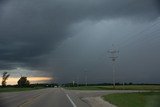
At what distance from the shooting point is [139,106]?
23.8 meters

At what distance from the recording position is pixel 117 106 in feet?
84.4

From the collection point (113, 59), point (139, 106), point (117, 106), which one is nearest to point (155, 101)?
point (139, 106)

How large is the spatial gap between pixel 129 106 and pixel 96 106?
338 cm

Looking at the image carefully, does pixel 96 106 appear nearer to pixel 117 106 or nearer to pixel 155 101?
pixel 117 106

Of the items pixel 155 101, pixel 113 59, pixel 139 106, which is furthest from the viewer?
pixel 113 59

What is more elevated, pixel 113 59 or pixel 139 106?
pixel 113 59

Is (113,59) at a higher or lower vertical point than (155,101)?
higher

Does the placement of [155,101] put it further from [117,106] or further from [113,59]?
[113,59]

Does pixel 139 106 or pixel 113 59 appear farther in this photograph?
pixel 113 59

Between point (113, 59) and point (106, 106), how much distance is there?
70.4 meters

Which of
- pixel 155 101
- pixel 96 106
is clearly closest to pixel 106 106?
pixel 96 106

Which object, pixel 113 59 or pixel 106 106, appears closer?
pixel 106 106

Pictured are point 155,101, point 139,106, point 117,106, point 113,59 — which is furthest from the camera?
point 113,59

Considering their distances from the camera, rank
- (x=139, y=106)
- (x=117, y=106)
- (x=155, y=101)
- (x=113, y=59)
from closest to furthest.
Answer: (x=155, y=101)
(x=139, y=106)
(x=117, y=106)
(x=113, y=59)
